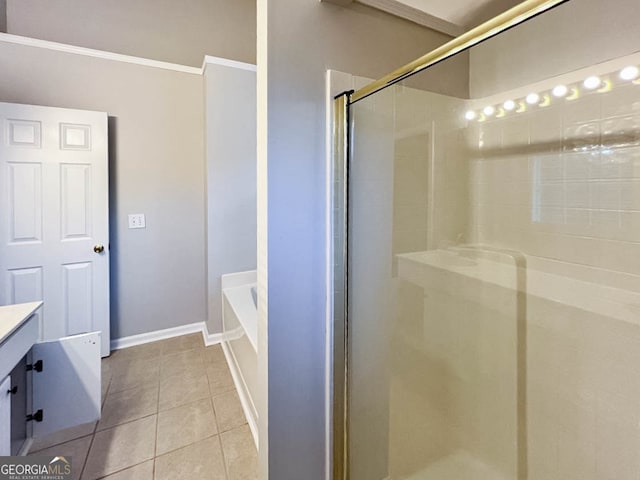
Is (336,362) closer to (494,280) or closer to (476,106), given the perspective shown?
(494,280)

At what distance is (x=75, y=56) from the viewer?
7.87 feet

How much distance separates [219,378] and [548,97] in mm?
2597

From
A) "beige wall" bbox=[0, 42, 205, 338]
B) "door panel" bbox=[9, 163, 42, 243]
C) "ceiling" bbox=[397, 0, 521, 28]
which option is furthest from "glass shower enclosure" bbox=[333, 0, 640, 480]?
"door panel" bbox=[9, 163, 42, 243]

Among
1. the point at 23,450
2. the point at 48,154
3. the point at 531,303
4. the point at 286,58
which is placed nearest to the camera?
the point at 286,58

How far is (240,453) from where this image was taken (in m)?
1.56

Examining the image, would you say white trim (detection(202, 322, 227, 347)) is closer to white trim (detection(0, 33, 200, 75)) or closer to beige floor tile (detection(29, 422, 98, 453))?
beige floor tile (detection(29, 422, 98, 453))

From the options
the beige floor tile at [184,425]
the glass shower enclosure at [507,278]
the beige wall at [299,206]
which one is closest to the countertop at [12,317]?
the beige floor tile at [184,425]

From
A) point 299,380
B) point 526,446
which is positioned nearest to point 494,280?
point 526,446

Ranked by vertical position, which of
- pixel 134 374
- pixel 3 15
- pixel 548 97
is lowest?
pixel 134 374

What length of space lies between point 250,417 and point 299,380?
824 mm

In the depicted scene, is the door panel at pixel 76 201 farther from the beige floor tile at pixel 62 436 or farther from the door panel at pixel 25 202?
the beige floor tile at pixel 62 436

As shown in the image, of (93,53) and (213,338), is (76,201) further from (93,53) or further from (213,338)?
(213,338)

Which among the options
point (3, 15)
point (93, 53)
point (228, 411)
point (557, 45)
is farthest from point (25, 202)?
point (557, 45)

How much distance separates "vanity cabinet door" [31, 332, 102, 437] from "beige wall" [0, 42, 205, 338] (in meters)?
1.21
